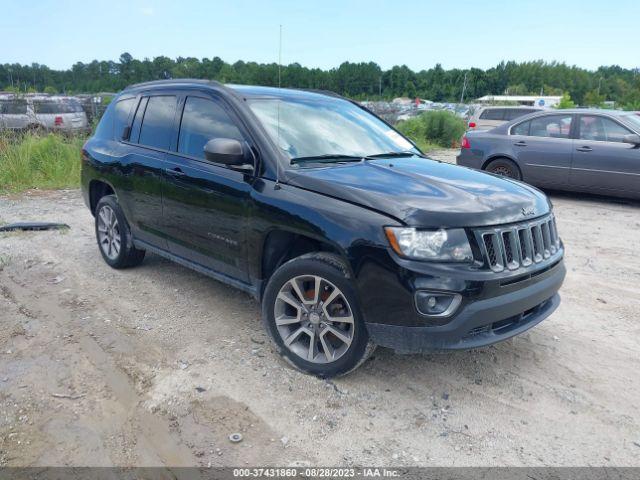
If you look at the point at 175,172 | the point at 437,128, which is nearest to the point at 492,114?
the point at 437,128

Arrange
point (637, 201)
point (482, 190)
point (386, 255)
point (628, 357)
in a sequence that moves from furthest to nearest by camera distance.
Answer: point (637, 201), point (628, 357), point (482, 190), point (386, 255)

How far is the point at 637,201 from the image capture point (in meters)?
9.58

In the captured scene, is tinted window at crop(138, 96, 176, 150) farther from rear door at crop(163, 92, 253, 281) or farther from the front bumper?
the front bumper

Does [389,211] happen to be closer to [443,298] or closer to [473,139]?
[443,298]

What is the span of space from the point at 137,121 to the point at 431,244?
3.29 metres

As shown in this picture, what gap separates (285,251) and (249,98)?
4.11ft

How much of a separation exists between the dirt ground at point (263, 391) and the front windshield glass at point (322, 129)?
150 centimetres

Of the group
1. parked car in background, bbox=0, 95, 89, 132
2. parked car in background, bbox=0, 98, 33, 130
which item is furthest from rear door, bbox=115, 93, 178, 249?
parked car in background, bbox=0, 98, 33, 130

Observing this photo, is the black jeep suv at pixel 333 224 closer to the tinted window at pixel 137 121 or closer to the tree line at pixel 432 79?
the tinted window at pixel 137 121

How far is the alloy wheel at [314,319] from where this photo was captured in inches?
130

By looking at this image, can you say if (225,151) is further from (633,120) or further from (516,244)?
(633,120)

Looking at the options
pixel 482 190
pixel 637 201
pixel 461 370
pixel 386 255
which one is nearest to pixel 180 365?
pixel 386 255

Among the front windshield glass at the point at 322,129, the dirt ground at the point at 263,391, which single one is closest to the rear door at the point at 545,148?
the dirt ground at the point at 263,391

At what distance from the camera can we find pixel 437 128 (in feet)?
63.6
